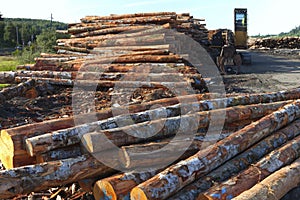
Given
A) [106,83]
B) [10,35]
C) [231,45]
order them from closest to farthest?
[106,83] → [231,45] → [10,35]

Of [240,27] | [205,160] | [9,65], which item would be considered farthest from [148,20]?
[240,27]

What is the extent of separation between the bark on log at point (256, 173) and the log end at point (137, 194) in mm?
576

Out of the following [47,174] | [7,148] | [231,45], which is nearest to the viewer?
[47,174]

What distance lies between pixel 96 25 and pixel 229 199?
10.9 metres

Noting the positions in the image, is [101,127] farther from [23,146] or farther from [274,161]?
[274,161]

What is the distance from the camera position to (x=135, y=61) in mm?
9547

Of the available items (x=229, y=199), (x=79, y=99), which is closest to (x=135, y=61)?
(x=79, y=99)

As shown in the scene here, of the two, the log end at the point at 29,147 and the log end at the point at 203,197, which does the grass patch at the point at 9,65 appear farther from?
the log end at the point at 203,197

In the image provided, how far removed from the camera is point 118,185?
3355 millimetres

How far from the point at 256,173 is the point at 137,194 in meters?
1.37

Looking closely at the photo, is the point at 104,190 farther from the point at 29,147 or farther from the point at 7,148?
the point at 7,148

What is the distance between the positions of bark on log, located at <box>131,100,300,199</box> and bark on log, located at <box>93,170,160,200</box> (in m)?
0.17

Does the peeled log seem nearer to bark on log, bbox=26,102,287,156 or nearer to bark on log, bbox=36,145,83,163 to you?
bark on log, bbox=26,102,287,156

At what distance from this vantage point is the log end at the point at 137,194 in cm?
312
